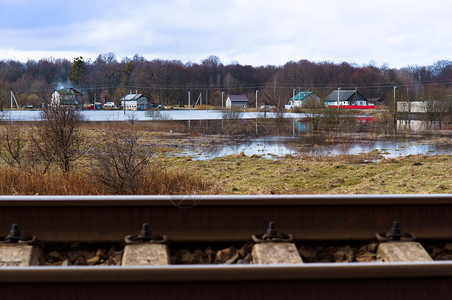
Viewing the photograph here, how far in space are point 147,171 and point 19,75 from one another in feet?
287

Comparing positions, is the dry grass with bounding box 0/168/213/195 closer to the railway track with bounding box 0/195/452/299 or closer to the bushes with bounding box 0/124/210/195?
the bushes with bounding box 0/124/210/195

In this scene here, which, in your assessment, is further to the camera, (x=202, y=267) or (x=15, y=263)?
(x=15, y=263)

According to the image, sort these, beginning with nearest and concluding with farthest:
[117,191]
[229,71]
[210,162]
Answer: [117,191]
[210,162]
[229,71]

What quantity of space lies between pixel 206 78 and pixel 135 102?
3317 cm

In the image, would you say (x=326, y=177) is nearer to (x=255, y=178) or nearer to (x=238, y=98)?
(x=255, y=178)

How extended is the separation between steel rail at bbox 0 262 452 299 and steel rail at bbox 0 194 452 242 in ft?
5.46

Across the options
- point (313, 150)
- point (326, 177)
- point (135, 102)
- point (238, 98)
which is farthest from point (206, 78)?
point (326, 177)

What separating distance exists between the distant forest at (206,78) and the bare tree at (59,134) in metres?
68.7

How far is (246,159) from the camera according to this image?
20281mm

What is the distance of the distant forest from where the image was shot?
304 ft

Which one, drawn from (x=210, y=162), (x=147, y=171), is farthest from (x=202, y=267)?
(x=210, y=162)

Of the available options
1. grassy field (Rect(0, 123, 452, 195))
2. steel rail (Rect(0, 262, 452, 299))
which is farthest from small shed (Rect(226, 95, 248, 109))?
steel rail (Rect(0, 262, 452, 299))

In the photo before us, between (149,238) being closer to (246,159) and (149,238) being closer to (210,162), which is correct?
(210,162)

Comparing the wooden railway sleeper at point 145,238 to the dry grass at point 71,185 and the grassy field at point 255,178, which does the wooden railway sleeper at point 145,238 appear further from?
the grassy field at point 255,178
